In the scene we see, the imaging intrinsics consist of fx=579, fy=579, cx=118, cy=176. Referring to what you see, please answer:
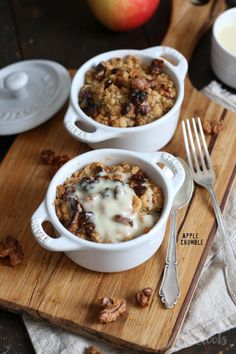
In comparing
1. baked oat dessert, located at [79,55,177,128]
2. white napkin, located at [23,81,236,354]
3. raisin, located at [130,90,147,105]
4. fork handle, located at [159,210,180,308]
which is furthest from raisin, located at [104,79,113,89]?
white napkin, located at [23,81,236,354]

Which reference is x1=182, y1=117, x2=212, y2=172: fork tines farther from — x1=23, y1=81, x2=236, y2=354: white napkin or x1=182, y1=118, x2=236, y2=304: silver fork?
x1=23, y1=81, x2=236, y2=354: white napkin

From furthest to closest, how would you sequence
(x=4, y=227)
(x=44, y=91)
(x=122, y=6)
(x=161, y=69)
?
(x=122, y=6) < (x=44, y=91) < (x=161, y=69) < (x=4, y=227)

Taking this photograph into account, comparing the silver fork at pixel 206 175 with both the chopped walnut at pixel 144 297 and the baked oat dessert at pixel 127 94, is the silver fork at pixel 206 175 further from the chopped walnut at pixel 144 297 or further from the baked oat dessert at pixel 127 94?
the chopped walnut at pixel 144 297

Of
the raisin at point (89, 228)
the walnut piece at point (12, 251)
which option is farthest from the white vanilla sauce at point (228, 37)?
the walnut piece at point (12, 251)

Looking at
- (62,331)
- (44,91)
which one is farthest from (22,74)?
(62,331)

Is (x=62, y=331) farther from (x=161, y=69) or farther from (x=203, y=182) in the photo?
(x=161, y=69)

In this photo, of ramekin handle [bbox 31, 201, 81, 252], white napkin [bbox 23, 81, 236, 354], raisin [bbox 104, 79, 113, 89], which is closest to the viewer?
ramekin handle [bbox 31, 201, 81, 252]

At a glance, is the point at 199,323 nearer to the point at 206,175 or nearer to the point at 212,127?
the point at 206,175
